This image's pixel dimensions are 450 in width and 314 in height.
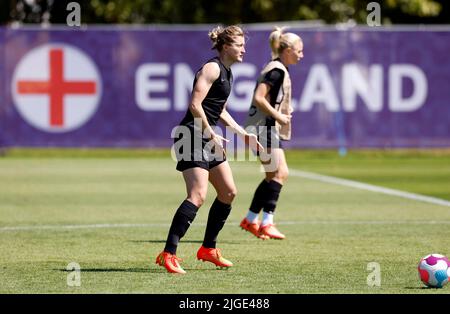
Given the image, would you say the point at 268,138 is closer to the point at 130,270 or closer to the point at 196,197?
the point at 196,197

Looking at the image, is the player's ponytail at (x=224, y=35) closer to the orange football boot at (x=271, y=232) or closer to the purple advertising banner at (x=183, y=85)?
the orange football boot at (x=271, y=232)

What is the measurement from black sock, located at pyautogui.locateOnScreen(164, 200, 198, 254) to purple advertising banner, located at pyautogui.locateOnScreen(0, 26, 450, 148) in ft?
56.7

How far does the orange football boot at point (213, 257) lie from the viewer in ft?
34.3

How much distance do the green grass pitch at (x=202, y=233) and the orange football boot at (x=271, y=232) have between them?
0.16m

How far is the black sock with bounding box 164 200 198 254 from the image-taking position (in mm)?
10117

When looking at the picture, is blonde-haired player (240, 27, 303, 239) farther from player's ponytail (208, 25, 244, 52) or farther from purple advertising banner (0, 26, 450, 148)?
purple advertising banner (0, 26, 450, 148)

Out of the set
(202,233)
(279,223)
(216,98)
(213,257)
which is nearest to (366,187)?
(279,223)

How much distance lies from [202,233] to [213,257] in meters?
3.14

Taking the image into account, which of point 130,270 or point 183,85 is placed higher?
point 183,85

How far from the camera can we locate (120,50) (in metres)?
28.3

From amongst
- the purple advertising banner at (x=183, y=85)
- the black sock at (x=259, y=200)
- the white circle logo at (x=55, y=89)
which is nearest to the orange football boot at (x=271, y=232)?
the black sock at (x=259, y=200)

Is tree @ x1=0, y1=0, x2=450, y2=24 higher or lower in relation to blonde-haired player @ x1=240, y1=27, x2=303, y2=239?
higher

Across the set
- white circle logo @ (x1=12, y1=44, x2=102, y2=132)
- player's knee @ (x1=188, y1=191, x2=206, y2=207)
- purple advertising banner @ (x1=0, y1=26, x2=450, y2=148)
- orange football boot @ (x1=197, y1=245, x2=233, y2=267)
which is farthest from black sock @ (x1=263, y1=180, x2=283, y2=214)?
white circle logo @ (x1=12, y1=44, x2=102, y2=132)

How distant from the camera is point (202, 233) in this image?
44.7 ft
